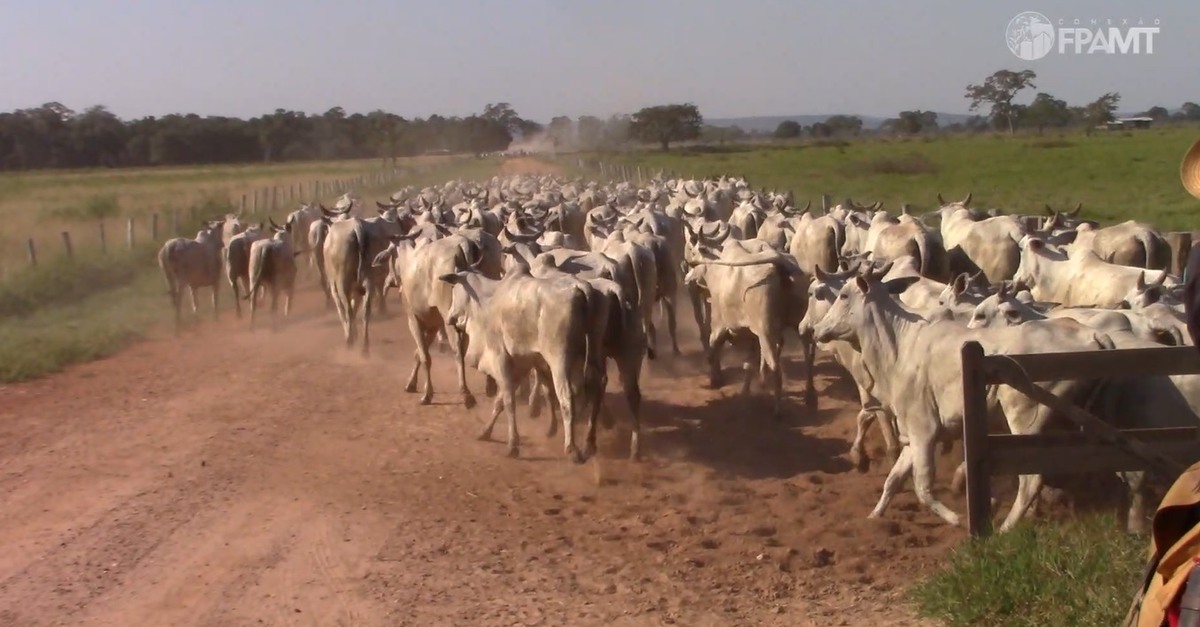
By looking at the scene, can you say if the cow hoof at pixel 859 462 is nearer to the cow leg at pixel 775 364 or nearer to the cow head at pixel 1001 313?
the cow head at pixel 1001 313

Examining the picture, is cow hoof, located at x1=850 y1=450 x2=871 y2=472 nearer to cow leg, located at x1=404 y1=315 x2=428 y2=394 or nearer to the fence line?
cow leg, located at x1=404 y1=315 x2=428 y2=394

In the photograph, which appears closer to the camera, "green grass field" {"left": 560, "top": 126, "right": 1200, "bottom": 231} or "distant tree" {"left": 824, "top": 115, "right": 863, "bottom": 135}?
"green grass field" {"left": 560, "top": 126, "right": 1200, "bottom": 231}

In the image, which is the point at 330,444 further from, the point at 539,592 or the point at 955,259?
the point at 955,259

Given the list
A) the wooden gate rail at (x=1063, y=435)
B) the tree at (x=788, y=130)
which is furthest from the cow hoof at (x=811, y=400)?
the tree at (x=788, y=130)

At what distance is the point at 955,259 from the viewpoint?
15391 mm

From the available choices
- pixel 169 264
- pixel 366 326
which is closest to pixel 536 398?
pixel 366 326

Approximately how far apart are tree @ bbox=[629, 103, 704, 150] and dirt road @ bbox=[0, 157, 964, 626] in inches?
3114

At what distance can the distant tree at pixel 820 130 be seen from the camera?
A: 106m

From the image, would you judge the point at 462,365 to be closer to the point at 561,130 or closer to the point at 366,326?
the point at 366,326

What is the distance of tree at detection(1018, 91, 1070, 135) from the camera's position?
72812mm

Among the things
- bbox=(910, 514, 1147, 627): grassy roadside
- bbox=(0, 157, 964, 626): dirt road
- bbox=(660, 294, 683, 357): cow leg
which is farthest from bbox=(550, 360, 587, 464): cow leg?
bbox=(660, 294, 683, 357): cow leg

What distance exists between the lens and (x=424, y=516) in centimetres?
888

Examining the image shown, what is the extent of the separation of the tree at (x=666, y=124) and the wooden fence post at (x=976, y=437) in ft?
276

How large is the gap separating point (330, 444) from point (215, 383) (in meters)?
3.88
